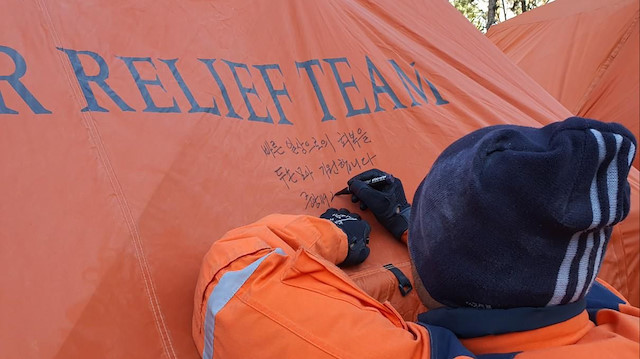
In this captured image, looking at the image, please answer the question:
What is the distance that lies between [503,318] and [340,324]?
28cm

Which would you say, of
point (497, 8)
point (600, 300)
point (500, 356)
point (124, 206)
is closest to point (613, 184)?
Answer: point (500, 356)

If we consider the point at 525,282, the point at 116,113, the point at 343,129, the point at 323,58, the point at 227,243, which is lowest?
the point at 525,282

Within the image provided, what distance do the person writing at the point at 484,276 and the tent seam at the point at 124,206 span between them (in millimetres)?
163

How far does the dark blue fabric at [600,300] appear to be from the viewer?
1.16 meters

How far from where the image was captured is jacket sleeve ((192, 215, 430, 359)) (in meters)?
1.04

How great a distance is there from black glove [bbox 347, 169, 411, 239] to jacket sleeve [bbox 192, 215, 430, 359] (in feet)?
1.92

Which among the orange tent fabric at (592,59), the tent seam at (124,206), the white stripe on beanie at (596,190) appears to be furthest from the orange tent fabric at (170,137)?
the orange tent fabric at (592,59)

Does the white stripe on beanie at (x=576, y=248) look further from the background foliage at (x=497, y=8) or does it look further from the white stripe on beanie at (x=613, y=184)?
the background foliage at (x=497, y=8)

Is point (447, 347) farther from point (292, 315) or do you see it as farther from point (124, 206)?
point (124, 206)

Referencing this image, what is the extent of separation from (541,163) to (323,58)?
132 cm

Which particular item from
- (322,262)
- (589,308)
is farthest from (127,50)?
(589,308)

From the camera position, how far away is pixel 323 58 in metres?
2.09

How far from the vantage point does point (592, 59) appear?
4.43 m

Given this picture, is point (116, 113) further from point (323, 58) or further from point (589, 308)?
point (589, 308)
